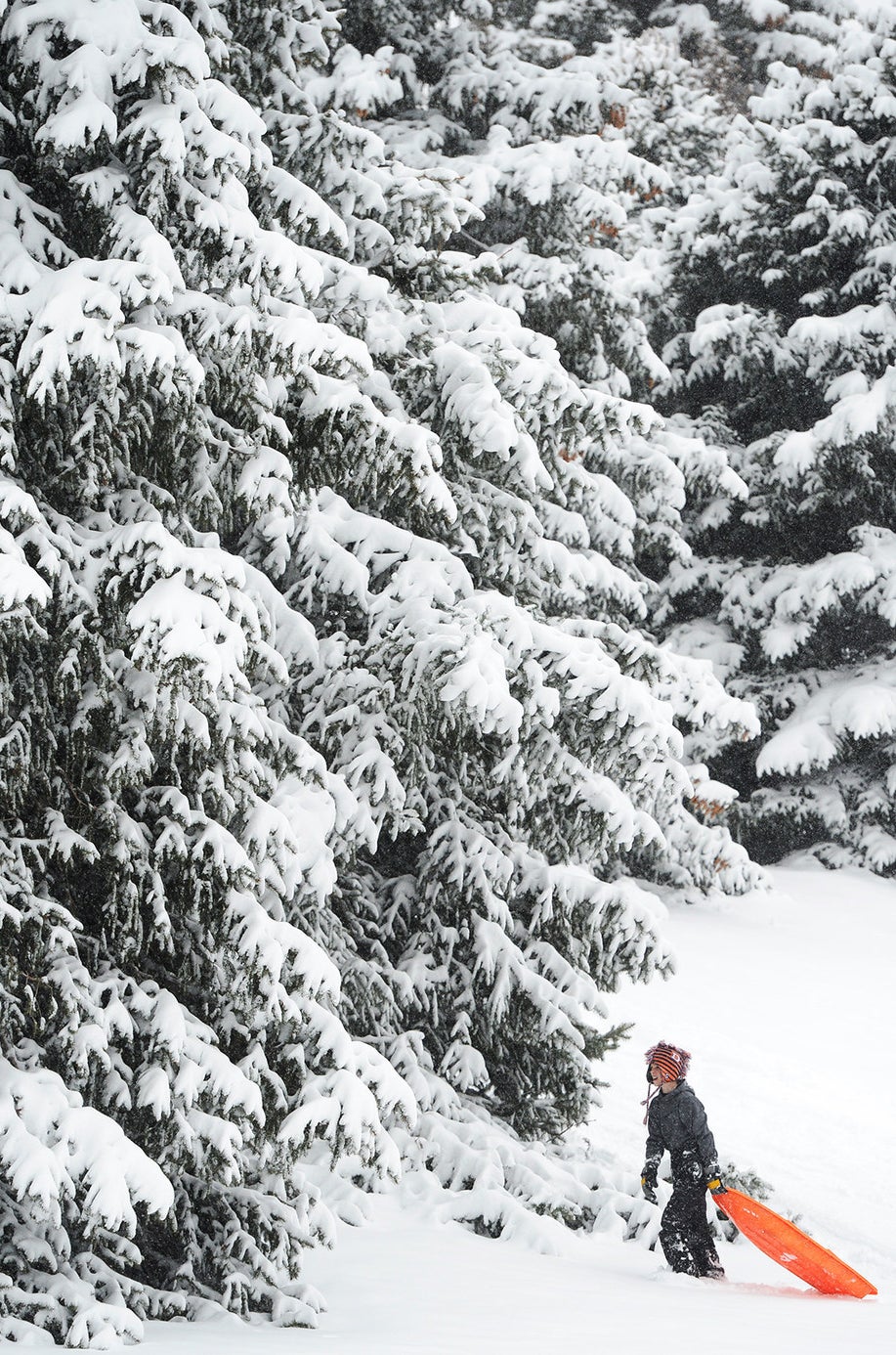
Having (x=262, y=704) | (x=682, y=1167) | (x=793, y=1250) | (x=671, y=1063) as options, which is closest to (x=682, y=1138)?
(x=682, y=1167)

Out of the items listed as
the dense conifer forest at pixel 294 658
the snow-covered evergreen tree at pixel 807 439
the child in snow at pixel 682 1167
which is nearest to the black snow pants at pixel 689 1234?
the child in snow at pixel 682 1167

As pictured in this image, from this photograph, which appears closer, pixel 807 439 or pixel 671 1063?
pixel 671 1063

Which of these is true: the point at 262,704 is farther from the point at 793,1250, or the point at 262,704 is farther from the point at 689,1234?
the point at 793,1250

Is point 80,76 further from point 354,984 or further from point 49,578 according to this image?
point 354,984

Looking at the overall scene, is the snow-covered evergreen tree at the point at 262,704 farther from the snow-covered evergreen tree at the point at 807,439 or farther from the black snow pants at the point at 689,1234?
the snow-covered evergreen tree at the point at 807,439

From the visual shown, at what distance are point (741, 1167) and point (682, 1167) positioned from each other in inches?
84.4

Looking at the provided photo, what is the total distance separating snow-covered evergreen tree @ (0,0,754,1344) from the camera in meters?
4.71

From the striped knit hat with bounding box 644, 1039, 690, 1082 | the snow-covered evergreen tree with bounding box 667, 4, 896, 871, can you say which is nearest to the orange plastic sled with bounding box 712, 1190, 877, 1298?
the striped knit hat with bounding box 644, 1039, 690, 1082

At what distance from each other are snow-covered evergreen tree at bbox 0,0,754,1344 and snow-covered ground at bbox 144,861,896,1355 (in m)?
0.41

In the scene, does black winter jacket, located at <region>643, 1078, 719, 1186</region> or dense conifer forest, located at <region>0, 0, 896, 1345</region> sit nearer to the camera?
dense conifer forest, located at <region>0, 0, 896, 1345</region>

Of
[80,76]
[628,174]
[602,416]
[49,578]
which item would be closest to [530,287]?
[628,174]

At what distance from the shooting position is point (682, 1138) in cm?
698

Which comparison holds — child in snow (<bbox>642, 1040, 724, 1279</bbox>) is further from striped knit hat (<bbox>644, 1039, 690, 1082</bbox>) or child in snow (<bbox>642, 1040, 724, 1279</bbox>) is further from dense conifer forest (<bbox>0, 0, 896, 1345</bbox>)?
dense conifer forest (<bbox>0, 0, 896, 1345</bbox>)

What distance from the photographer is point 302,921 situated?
6418 millimetres
